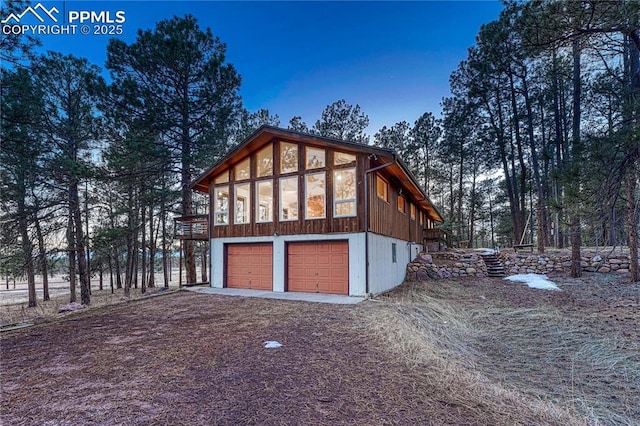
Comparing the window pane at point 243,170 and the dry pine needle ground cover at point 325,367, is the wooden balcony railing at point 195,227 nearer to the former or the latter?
the window pane at point 243,170

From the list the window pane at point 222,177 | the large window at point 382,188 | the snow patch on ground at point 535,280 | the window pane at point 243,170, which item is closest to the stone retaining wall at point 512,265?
the snow patch on ground at point 535,280

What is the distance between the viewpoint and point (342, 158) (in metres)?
10.2

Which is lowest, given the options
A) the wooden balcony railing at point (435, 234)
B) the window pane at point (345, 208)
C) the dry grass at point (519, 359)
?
the dry grass at point (519, 359)

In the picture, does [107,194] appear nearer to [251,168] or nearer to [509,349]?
[251,168]

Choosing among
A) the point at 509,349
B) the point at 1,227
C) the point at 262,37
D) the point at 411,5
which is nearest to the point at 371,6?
the point at 411,5

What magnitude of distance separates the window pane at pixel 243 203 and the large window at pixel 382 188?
5.08 metres

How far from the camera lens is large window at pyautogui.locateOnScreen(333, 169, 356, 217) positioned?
389 inches

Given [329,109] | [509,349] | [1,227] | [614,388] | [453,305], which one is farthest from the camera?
[329,109]

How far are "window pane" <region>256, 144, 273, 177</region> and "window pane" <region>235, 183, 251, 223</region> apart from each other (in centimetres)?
91

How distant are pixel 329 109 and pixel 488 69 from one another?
33.2ft

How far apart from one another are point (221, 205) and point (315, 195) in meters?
4.52

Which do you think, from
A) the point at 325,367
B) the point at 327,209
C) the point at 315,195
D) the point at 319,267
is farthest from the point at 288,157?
the point at 325,367

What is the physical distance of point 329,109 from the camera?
2155cm

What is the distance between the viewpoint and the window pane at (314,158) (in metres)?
10.5
